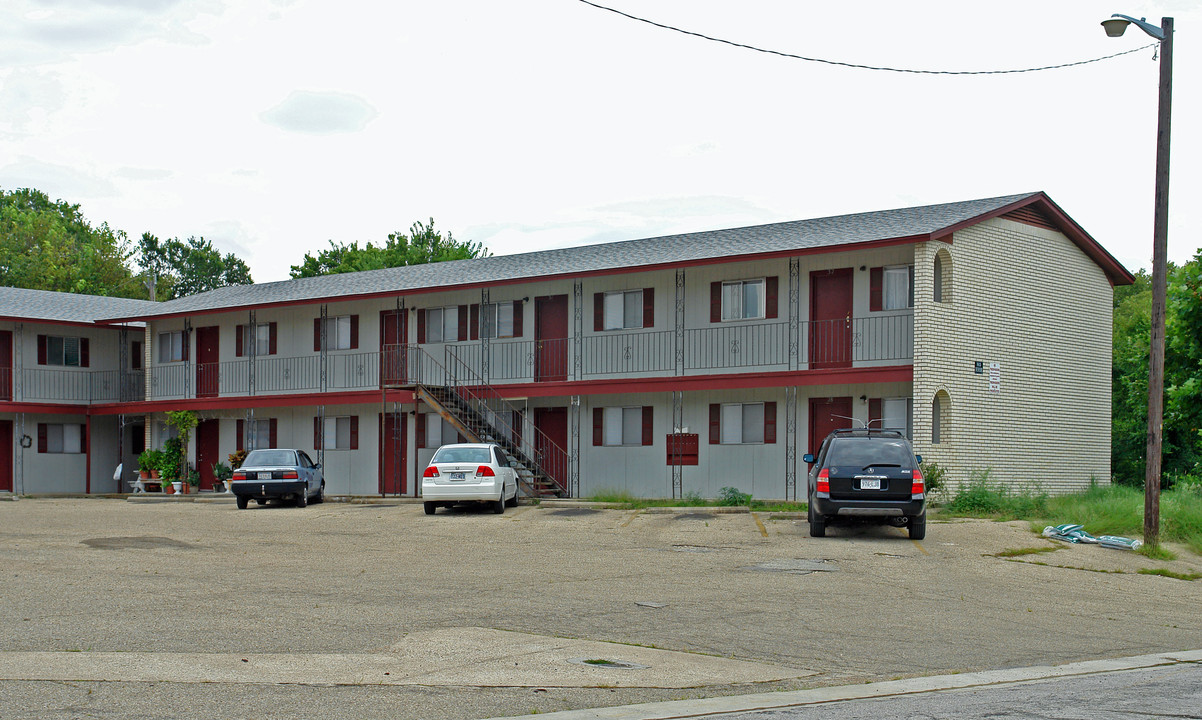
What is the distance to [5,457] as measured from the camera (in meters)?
→ 41.1

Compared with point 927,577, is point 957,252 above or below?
above

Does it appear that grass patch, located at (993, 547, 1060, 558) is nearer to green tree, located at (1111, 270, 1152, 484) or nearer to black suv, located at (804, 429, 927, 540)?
black suv, located at (804, 429, 927, 540)

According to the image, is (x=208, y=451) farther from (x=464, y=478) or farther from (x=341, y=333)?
(x=464, y=478)

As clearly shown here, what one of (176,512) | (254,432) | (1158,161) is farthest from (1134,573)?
(254,432)

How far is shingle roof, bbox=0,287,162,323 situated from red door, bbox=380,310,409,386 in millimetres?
9931

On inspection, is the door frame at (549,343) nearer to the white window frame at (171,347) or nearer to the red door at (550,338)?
the red door at (550,338)

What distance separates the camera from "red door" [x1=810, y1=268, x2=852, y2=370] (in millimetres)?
28125

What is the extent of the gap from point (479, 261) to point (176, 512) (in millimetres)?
13280

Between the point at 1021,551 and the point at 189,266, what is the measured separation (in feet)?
278

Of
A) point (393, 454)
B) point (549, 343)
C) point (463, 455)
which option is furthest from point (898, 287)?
point (393, 454)

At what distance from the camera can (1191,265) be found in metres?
27.7

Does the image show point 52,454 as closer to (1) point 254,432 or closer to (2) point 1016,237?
(1) point 254,432

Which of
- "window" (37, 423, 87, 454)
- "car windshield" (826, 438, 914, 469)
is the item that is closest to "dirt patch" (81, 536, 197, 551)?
"car windshield" (826, 438, 914, 469)

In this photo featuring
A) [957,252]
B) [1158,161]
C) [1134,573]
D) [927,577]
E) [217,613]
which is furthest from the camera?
[957,252]
